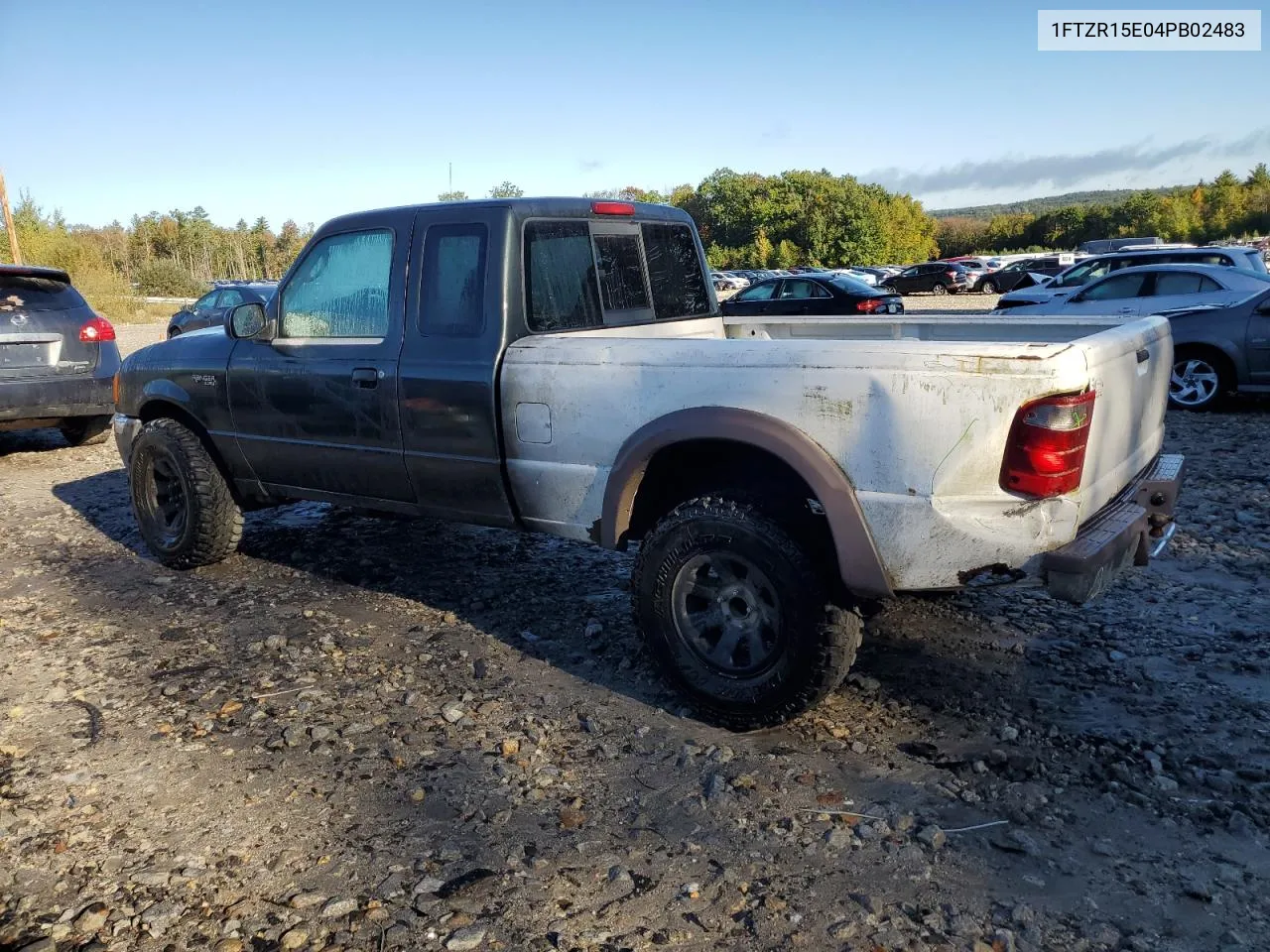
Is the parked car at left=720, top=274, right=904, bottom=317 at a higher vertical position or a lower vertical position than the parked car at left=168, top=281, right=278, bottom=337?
lower

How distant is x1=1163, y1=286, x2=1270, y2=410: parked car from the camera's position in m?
9.87

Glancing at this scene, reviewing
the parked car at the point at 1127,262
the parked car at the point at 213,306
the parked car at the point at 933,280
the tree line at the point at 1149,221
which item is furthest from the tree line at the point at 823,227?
the parked car at the point at 1127,262

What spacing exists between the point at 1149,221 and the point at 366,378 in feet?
292

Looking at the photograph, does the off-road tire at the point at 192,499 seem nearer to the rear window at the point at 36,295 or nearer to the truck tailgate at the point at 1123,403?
the rear window at the point at 36,295

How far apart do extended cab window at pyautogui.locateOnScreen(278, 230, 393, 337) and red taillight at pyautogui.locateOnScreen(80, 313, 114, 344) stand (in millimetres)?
4827

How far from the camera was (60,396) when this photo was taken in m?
8.73

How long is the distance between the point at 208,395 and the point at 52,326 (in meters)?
4.37

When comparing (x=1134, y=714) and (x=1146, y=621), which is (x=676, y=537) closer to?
(x=1134, y=714)

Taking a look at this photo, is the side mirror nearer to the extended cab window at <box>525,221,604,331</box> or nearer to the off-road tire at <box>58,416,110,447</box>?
the extended cab window at <box>525,221,604,331</box>

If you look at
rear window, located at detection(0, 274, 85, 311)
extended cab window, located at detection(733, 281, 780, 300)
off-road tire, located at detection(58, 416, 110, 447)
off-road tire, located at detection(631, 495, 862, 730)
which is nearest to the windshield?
extended cab window, located at detection(733, 281, 780, 300)

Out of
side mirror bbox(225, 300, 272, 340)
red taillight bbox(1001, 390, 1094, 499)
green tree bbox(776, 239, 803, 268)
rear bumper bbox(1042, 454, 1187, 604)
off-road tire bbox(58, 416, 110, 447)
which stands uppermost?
green tree bbox(776, 239, 803, 268)

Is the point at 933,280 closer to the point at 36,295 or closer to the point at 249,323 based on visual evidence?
the point at 36,295

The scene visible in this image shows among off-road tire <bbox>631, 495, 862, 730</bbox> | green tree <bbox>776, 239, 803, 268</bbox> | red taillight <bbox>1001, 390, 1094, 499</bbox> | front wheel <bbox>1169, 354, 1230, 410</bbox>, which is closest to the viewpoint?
red taillight <bbox>1001, 390, 1094, 499</bbox>

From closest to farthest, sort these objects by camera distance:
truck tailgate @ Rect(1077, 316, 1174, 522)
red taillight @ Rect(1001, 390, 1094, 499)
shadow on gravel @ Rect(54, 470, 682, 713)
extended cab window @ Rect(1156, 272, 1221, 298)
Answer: red taillight @ Rect(1001, 390, 1094, 499), truck tailgate @ Rect(1077, 316, 1174, 522), shadow on gravel @ Rect(54, 470, 682, 713), extended cab window @ Rect(1156, 272, 1221, 298)
